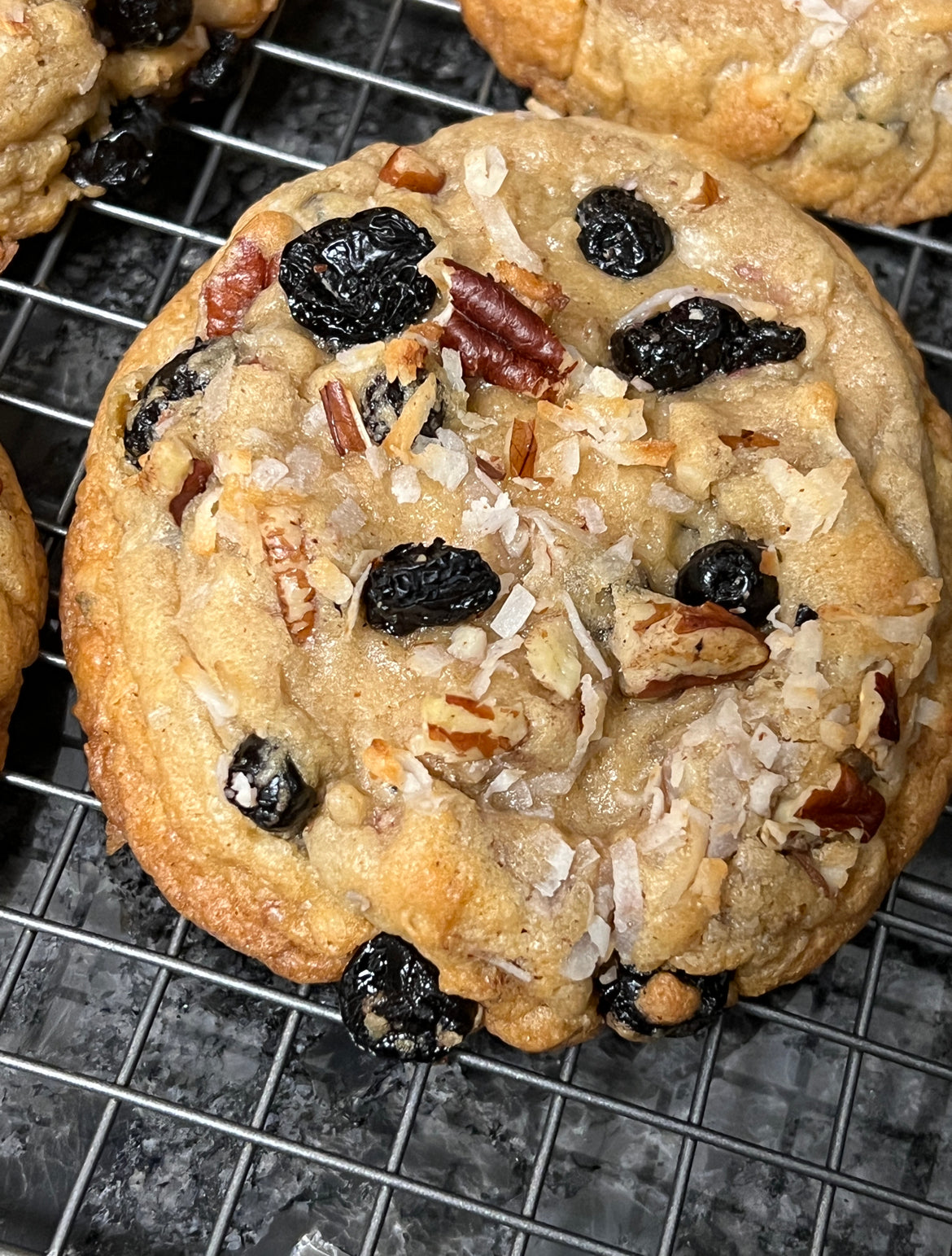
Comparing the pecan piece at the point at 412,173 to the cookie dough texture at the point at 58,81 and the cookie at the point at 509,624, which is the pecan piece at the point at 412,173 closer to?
the cookie at the point at 509,624

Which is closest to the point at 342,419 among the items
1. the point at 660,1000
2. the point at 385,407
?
the point at 385,407

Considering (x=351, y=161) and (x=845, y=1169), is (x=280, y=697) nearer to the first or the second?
(x=351, y=161)

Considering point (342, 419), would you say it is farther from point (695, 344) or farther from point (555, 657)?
point (695, 344)

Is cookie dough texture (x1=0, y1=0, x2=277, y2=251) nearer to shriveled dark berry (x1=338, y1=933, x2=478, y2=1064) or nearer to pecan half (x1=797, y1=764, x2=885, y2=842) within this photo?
shriveled dark berry (x1=338, y1=933, x2=478, y2=1064)

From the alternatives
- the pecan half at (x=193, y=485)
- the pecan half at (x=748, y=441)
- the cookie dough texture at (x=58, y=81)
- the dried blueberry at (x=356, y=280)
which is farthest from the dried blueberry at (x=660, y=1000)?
the cookie dough texture at (x=58, y=81)

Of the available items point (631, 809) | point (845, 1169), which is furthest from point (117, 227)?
point (845, 1169)

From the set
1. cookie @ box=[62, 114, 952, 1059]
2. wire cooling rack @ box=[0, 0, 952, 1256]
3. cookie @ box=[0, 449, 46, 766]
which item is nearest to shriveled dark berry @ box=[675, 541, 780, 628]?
cookie @ box=[62, 114, 952, 1059]
